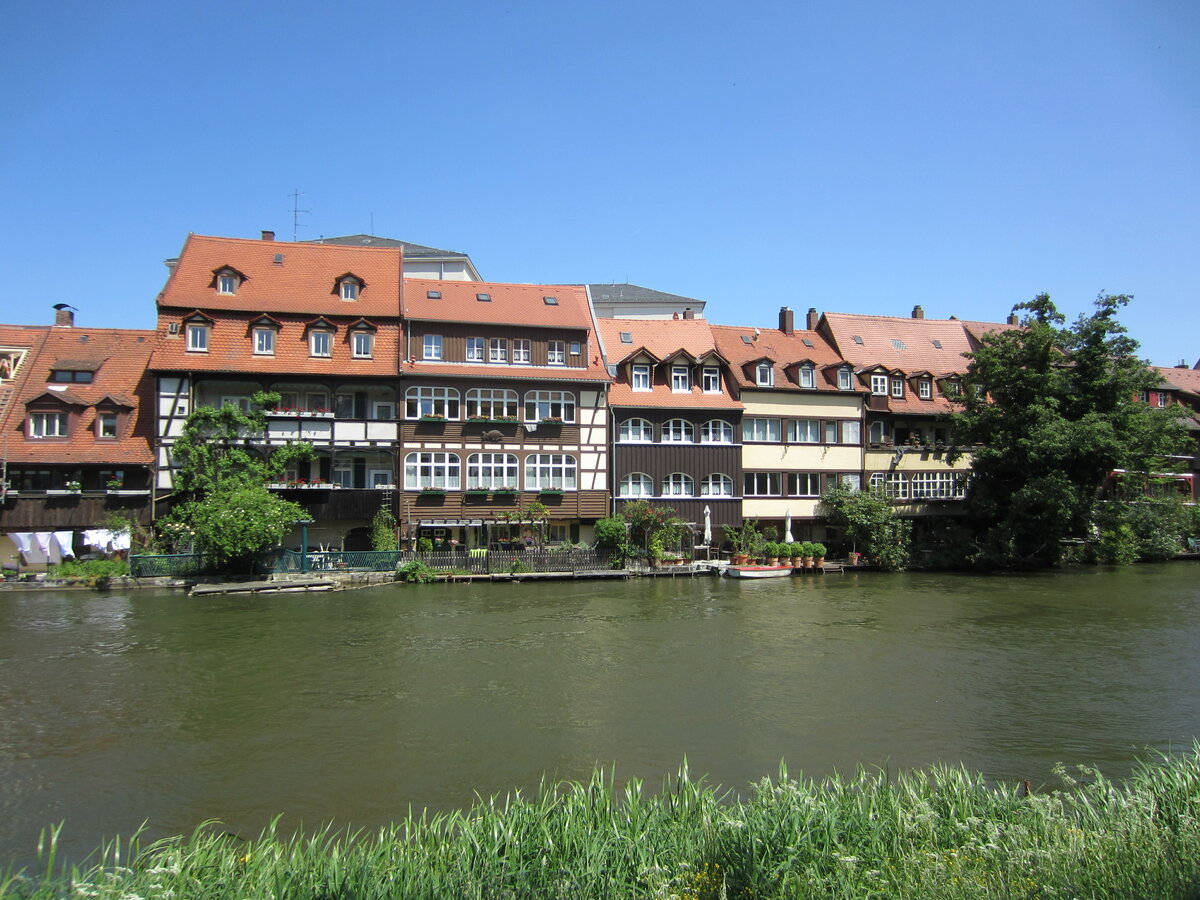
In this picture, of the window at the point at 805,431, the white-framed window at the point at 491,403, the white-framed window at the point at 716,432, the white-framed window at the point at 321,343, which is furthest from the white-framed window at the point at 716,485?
the white-framed window at the point at 321,343

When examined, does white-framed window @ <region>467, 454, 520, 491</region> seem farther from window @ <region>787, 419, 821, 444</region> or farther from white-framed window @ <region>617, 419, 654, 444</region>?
window @ <region>787, 419, 821, 444</region>

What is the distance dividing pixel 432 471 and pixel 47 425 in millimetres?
14406

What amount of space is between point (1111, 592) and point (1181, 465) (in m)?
24.1

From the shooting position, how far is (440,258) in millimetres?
49281

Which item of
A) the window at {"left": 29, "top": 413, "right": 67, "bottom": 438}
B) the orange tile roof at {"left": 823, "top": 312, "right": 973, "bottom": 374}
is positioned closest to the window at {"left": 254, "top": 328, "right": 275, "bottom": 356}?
the window at {"left": 29, "top": 413, "right": 67, "bottom": 438}

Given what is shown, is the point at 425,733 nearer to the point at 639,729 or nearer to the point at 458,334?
the point at 639,729

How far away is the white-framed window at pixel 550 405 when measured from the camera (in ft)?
116

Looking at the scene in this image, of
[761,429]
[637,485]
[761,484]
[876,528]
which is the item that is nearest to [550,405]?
[637,485]

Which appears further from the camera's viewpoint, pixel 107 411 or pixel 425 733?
pixel 107 411

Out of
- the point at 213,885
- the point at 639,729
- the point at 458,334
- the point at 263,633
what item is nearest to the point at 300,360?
the point at 458,334

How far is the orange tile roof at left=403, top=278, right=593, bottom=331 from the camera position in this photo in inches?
1410

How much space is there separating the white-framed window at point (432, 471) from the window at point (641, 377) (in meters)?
8.76

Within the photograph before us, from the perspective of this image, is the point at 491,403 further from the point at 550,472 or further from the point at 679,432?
the point at 679,432

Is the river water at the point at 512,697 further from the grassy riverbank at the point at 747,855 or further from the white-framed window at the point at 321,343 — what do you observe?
the white-framed window at the point at 321,343
